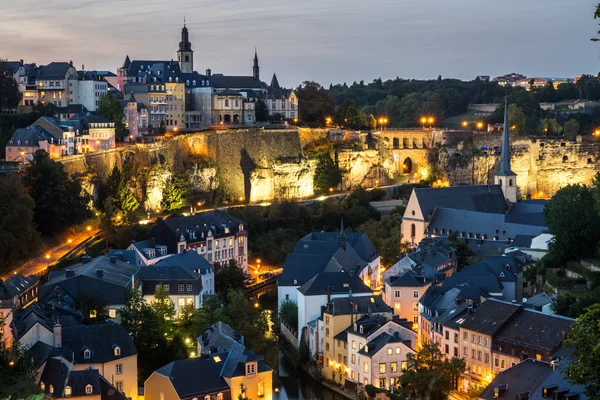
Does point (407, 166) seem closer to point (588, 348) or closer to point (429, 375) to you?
point (429, 375)

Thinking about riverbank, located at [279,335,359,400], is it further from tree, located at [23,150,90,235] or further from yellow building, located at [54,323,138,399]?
tree, located at [23,150,90,235]

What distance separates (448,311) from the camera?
3341cm

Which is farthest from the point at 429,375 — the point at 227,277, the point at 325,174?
the point at 325,174

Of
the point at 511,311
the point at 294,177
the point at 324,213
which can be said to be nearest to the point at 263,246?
the point at 324,213

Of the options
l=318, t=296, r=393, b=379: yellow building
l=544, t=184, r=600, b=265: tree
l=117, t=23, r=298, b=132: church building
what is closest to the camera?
l=318, t=296, r=393, b=379: yellow building

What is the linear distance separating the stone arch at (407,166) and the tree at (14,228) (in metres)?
39.3

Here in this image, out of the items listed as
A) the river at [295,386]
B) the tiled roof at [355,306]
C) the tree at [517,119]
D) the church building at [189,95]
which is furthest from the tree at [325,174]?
the tiled roof at [355,306]

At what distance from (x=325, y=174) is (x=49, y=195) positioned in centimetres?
2633

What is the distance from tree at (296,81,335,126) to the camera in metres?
73.6

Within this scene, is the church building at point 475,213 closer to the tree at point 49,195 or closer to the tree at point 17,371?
the tree at point 49,195

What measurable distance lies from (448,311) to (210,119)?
1470 inches

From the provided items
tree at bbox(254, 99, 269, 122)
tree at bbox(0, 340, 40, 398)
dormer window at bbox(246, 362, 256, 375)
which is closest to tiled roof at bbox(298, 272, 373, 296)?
dormer window at bbox(246, 362, 256, 375)

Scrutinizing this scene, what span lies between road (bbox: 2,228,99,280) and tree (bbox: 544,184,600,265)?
2134 cm

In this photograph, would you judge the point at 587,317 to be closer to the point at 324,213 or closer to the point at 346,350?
the point at 346,350
